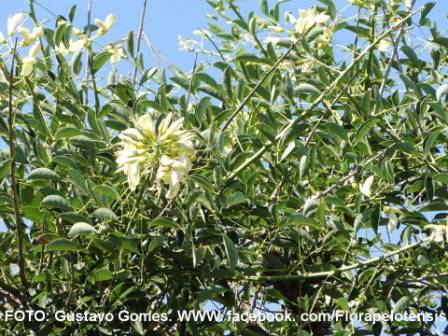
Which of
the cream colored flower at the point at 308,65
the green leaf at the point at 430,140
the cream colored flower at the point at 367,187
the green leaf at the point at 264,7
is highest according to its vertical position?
the green leaf at the point at 264,7

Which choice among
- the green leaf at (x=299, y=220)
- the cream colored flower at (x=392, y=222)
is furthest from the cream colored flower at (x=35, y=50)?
the cream colored flower at (x=392, y=222)

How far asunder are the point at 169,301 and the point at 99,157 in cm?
25

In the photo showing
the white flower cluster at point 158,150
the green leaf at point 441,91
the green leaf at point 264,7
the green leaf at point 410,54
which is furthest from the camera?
the green leaf at point 264,7

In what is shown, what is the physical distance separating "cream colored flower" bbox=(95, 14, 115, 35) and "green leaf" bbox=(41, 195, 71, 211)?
351mm

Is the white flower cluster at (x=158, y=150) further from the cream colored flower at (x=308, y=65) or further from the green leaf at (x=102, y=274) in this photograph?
the cream colored flower at (x=308, y=65)

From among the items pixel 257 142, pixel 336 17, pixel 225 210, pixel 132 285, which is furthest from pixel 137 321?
pixel 336 17

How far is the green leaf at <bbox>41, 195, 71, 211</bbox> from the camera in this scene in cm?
138

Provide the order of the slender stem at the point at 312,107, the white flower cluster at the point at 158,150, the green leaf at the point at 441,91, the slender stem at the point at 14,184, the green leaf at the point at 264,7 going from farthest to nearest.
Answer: the green leaf at the point at 264,7
the green leaf at the point at 441,91
the slender stem at the point at 312,107
the slender stem at the point at 14,184
the white flower cluster at the point at 158,150

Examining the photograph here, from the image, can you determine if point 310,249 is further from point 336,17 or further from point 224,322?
point 336,17

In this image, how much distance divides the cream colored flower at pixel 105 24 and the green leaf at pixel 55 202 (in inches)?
13.8

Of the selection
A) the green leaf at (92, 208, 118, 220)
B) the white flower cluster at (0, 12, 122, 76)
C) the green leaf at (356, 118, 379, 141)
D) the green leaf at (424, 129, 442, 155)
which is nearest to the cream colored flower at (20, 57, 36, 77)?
the white flower cluster at (0, 12, 122, 76)

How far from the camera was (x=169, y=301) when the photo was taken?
1.51 meters

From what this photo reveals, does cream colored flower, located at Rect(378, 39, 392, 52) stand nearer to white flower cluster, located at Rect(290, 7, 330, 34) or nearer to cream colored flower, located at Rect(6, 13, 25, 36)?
white flower cluster, located at Rect(290, 7, 330, 34)

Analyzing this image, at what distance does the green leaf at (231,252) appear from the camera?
4.45 ft
